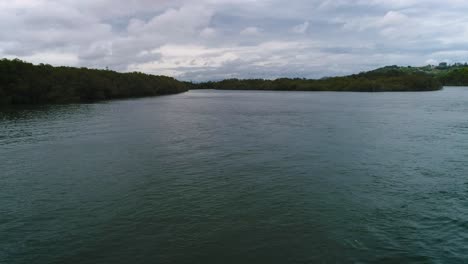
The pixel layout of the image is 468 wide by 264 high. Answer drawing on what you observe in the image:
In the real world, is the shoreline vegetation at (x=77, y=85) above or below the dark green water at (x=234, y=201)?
above

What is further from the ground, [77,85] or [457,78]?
[457,78]

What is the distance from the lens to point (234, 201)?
1471 centimetres

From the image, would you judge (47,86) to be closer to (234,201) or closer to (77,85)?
(77,85)

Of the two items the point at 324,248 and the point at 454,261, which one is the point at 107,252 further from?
the point at 454,261

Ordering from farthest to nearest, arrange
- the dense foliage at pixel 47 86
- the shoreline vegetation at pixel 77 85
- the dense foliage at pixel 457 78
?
the dense foliage at pixel 457 78 < the shoreline vegetation at pixel 77 85 < the dense foliage at pixel 47 86

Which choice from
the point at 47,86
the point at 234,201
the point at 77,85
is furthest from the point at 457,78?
the point at 234,201

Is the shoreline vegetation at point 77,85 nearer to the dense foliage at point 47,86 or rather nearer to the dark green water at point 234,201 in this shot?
the dense foliage at point 47,86

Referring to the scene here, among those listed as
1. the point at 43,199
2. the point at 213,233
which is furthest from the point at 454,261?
the point at 43,199

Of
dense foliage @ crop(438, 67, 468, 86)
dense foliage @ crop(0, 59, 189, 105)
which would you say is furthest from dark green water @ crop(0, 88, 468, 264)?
dense foliage @ crop(438, 67, 468, 86)

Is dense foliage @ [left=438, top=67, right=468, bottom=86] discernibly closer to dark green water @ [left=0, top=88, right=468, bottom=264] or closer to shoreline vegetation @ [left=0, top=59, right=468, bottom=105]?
shoreline vegetation @ [left=0, top=59, right=468, bottom=105]

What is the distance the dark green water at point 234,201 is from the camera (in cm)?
1077

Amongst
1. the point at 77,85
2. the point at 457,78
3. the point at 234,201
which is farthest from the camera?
the point at 457,78

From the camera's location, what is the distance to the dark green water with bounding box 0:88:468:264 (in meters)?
10.8

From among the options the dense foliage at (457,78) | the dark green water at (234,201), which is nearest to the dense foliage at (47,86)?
the dark green water at (234,201)
